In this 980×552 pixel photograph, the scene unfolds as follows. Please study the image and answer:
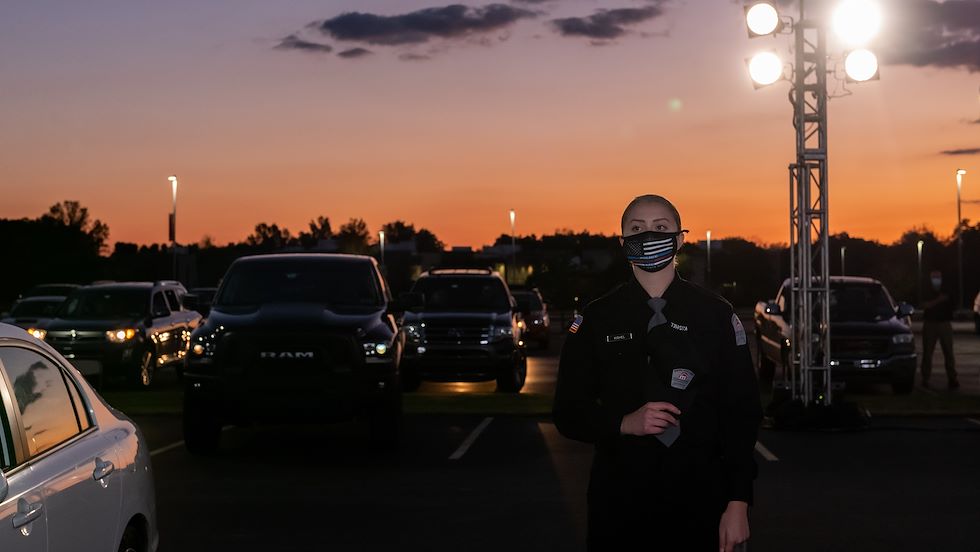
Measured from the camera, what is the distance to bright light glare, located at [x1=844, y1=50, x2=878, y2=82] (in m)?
16.2

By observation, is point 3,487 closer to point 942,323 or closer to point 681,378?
point 681,378

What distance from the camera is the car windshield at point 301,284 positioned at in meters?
15.3

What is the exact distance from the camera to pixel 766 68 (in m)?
16.4

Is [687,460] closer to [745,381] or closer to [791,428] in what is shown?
[745,381]

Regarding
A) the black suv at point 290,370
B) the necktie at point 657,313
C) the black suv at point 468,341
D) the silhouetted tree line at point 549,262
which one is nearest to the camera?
the necktie at point 657,313

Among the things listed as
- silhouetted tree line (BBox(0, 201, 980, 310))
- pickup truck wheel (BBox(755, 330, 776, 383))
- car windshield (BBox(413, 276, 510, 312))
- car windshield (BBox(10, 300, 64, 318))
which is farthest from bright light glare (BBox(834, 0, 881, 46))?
silhouetted tree line (BBox(0, 201, 980, 310))

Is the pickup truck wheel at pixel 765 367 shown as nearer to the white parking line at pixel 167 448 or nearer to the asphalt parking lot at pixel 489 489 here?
the asphalt parking lot at pixel 489 489

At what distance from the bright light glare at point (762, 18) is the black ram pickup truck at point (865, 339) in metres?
7.03

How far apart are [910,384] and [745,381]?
19.0 m

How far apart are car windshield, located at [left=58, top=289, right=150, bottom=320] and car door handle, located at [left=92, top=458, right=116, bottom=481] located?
69.3 ft

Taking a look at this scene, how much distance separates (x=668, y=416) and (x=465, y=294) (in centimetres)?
2012

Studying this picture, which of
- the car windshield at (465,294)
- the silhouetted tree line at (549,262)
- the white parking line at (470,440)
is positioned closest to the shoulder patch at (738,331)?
the white parking line at (470,440)

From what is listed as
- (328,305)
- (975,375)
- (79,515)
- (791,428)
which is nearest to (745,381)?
(79,515)

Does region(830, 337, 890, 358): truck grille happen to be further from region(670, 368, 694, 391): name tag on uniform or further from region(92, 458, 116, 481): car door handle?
region(670, 368, 694, 391): name tag on uniform
